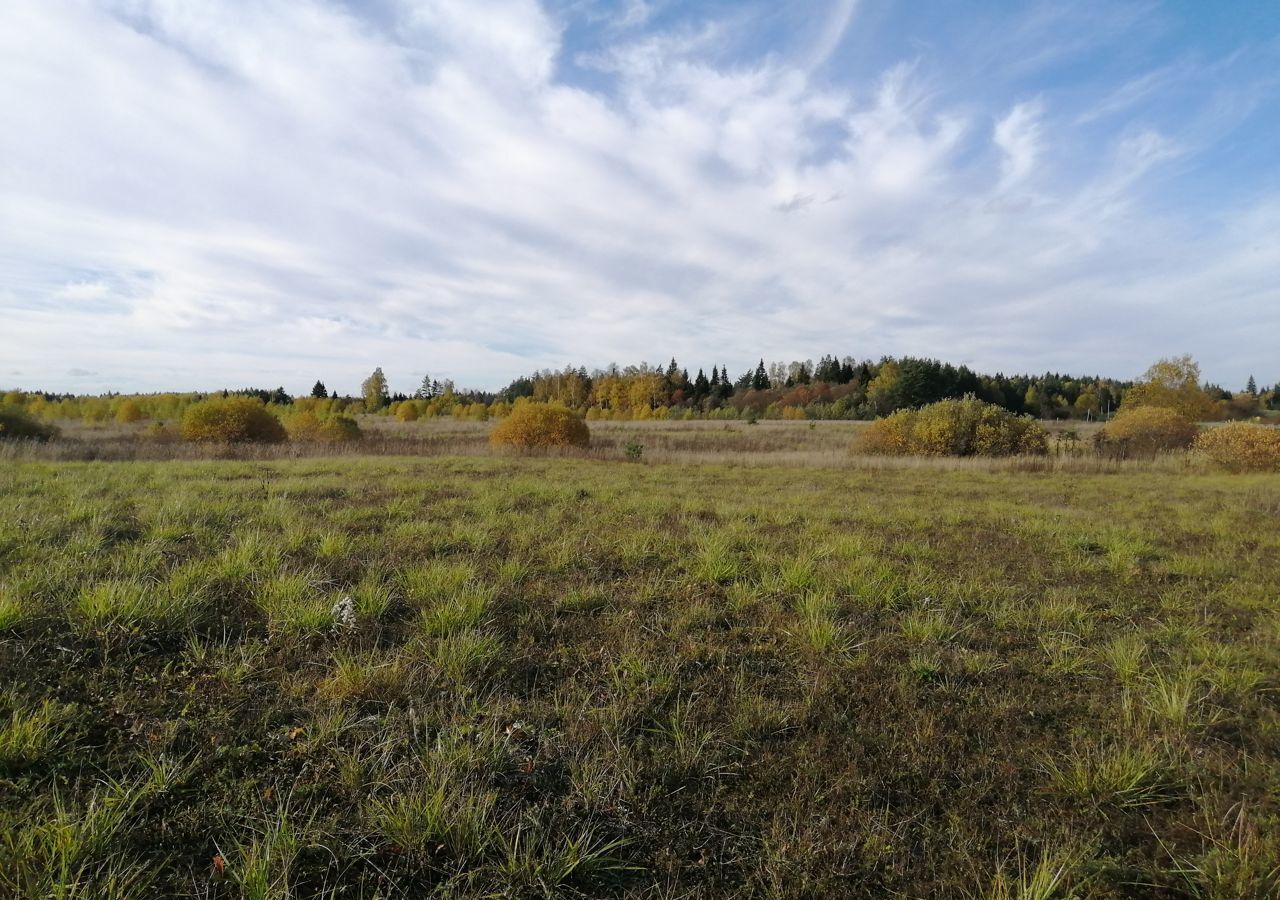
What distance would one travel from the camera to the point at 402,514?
306 inches

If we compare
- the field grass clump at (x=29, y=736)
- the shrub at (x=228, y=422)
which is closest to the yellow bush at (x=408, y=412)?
the shrub at (x=228, y=422)

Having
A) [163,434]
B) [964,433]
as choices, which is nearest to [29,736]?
[964,433]

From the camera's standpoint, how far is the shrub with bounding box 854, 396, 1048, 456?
25.7m

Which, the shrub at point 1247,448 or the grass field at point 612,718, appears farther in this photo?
the shrub at point 1247,448

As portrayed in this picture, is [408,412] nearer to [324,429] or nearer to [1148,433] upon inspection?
[324,429]

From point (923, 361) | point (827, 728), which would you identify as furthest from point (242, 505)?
point (923, 361)

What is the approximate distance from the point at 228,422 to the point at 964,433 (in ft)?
116

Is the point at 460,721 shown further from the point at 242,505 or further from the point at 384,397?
the point at 384,397

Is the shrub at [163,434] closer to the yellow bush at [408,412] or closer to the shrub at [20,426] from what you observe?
A: the shrub at [20,426]

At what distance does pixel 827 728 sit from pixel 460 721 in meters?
2.05

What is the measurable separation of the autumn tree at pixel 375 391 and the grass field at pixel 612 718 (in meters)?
94.7

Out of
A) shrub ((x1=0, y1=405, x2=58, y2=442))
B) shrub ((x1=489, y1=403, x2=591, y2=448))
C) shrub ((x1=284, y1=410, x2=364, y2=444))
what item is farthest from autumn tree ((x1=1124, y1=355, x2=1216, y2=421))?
shrub ((x1=0, y1=405, x2=58, y2=442))

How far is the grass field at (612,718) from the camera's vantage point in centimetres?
222

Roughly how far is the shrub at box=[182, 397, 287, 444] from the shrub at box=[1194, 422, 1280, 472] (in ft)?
135
